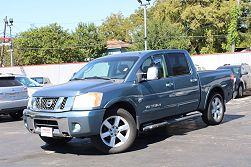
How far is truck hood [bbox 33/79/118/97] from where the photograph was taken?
7642mm

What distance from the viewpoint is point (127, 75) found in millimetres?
8430

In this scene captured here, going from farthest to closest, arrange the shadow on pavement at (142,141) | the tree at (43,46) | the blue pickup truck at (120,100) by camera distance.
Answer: the tree at (43,46) < the shadow on pavement at (142,141) < the blue pickup truck at (120,100)

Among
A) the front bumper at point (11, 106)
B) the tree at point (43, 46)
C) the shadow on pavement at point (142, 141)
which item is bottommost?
the shadow on pavement at point (142, 141)


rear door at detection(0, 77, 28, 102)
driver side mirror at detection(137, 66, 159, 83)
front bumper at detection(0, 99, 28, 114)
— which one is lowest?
front bumper at detection(0, 99, 28, 114)

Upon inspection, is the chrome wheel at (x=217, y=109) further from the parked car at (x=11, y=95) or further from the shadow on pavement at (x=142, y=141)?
the parked car at (x=11, y=95)

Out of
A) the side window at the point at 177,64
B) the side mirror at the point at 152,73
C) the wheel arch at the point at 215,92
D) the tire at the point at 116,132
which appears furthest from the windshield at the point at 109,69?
the wheel arch at the point at 215,92

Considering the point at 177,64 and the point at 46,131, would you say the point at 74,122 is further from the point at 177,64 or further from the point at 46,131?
the point at 177,64

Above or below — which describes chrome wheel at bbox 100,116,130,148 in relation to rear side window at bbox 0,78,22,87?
below

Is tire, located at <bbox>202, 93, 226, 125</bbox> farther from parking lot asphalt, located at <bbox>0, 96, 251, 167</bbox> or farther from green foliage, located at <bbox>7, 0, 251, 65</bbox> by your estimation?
green foliage, located at <bbox>7, 0, 251, 65</bbox>

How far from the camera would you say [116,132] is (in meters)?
7.95

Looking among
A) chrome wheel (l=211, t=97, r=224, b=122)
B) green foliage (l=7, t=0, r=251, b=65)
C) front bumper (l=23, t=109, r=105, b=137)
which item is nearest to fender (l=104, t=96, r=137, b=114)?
front bumper (l=23, t=109, r=105, b=137)

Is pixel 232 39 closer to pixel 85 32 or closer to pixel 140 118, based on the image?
pixel 85 32

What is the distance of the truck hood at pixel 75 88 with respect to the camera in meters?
7.64

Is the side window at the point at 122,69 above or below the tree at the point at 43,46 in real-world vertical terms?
below
